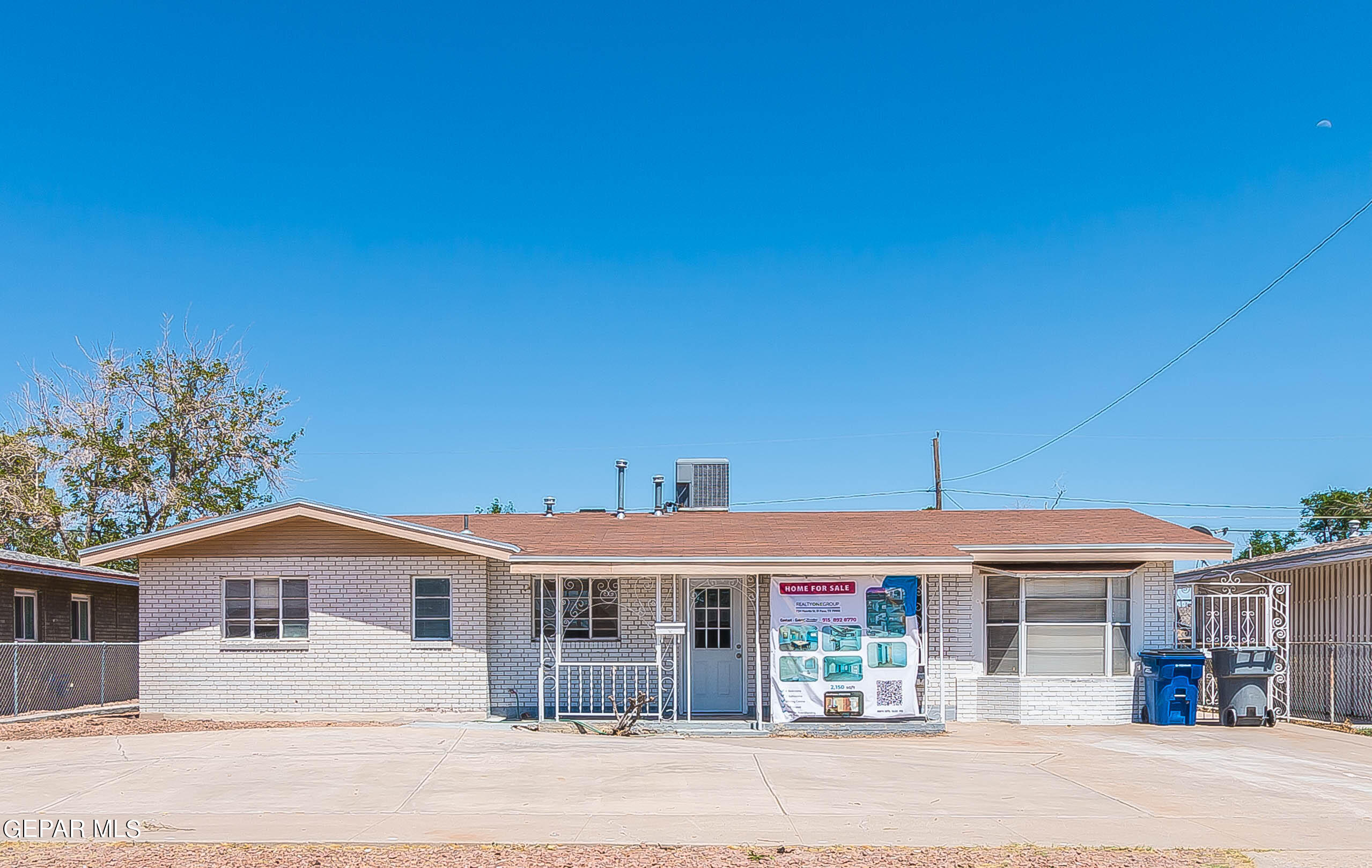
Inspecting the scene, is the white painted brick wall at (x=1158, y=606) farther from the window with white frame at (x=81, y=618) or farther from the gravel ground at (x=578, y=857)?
the window with white frame at (x=81, y=618)

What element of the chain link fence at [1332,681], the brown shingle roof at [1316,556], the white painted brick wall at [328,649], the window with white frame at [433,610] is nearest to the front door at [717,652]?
the white painted brick wall at [328,649]

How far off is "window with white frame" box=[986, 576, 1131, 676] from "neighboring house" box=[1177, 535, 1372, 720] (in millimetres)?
2138

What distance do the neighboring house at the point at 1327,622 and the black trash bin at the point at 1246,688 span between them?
4.23ft

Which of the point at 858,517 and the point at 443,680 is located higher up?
the point at 858,517

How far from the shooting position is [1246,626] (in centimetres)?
1814

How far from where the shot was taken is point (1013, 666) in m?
17.1

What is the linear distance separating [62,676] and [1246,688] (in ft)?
63.9

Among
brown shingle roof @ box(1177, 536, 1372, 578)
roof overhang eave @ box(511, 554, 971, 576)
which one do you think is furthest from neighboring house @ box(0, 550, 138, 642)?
brown shingle roof @ box(1177, 536, 1372, 578)

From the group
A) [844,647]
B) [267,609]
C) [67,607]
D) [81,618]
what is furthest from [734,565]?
[81,618]

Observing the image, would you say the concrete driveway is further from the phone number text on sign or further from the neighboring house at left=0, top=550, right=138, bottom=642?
the neighboring house at left=0, top=550, right=138, bottom=642

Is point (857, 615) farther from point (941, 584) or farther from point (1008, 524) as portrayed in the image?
point (1008, 524)

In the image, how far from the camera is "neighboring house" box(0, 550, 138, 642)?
1989cm

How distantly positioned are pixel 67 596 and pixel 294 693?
8315 mm

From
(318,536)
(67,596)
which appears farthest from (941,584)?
(67,596)
